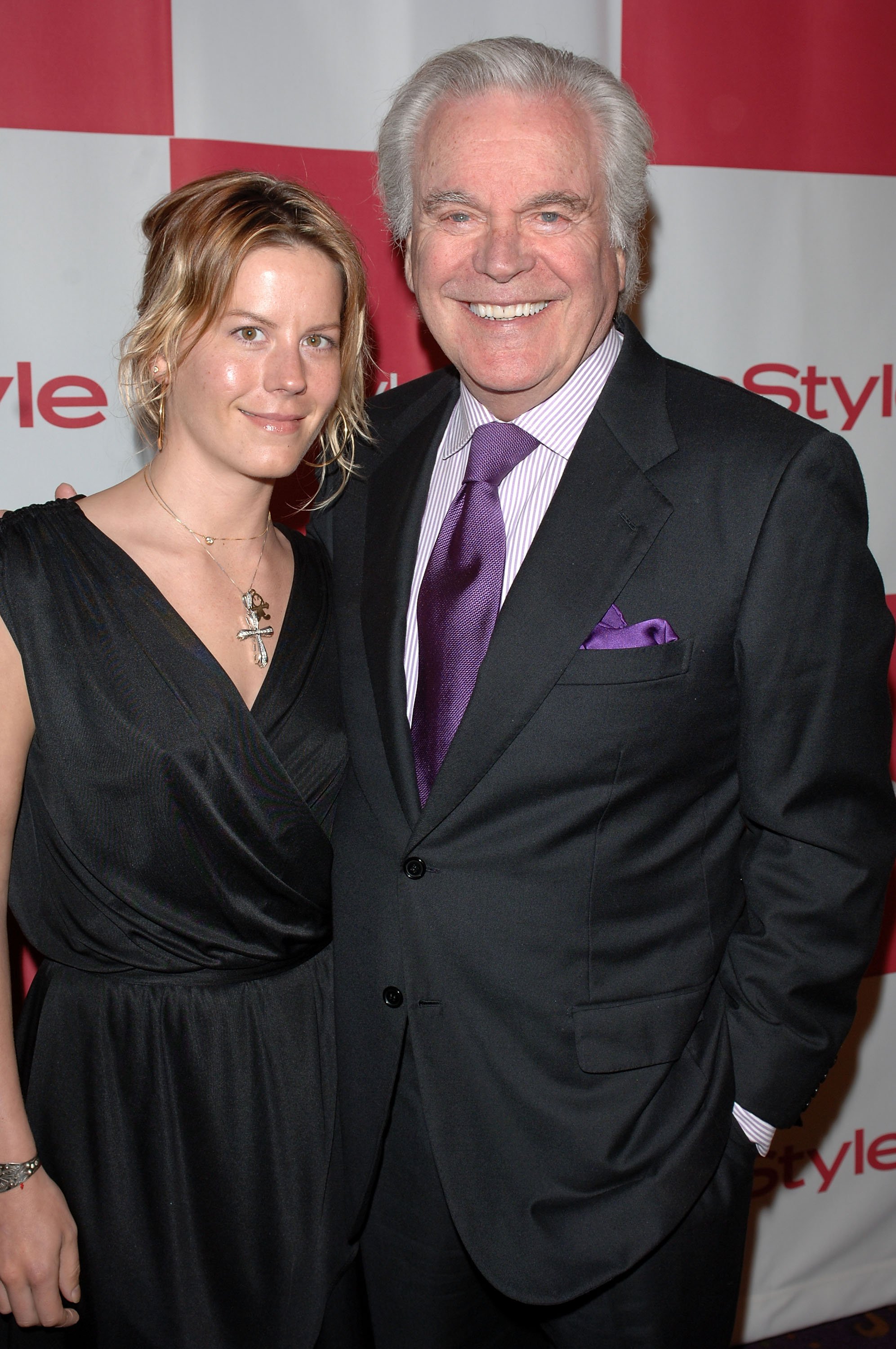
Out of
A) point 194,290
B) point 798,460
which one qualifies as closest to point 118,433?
point 194,290

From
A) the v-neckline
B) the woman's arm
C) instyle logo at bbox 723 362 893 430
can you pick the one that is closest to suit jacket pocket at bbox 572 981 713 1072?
the v-neckline

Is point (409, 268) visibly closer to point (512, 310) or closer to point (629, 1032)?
point (512, 310)

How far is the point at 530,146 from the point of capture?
1.38 metres

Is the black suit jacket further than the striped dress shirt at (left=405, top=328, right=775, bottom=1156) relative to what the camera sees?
No

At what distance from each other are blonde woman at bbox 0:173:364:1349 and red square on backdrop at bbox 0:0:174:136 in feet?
1.52

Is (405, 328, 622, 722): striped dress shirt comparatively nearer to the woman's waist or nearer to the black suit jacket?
the black suit jacket

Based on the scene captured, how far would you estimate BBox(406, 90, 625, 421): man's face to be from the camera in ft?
4.53

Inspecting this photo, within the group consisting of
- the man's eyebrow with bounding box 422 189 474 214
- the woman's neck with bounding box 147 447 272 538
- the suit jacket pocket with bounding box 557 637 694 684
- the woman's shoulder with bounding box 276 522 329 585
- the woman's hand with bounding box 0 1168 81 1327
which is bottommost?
the woman's hand with bounding box 0 1168 81 1327

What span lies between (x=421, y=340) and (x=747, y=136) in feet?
2.46

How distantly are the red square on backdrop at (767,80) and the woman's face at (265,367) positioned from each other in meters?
0.99

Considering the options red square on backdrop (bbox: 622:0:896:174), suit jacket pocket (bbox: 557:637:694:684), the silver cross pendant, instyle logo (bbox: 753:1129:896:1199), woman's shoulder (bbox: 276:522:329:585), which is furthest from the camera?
instyle logo (bbox: 753:1129:896:1199)

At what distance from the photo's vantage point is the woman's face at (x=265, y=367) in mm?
1418

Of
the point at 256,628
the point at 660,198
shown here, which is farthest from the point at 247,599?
the point at 660,198

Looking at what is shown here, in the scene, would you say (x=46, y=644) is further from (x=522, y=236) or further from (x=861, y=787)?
(x=861, y=787)
